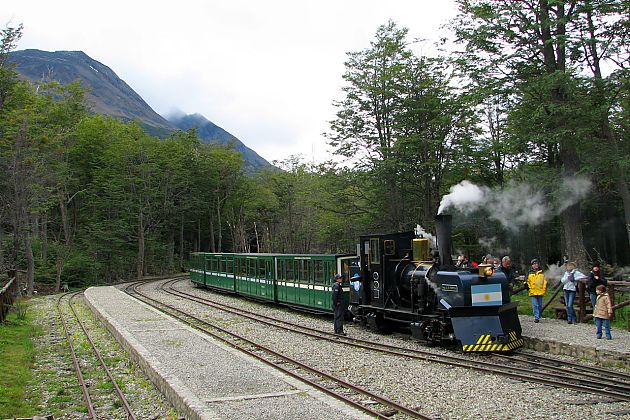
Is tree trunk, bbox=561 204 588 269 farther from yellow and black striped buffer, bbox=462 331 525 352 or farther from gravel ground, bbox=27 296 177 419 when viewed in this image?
gravel ground, bbox=27 296 177 419

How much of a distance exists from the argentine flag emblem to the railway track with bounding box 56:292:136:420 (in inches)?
277

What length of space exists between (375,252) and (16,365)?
8564 millimetres

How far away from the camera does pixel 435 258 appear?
12.3 m

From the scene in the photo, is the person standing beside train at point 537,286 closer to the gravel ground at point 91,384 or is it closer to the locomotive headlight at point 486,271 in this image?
the locomotive headlight at point 486,271

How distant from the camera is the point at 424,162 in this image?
78.5ft

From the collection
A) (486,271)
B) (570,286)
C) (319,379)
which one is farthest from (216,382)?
(570,286)

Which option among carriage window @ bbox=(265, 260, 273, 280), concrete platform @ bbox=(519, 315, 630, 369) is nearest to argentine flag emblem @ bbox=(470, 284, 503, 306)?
concrete platform @ bbox=(519, 315, 630, 369)

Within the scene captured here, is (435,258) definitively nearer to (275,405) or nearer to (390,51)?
(275,405)

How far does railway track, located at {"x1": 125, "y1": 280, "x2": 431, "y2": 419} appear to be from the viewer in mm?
7344

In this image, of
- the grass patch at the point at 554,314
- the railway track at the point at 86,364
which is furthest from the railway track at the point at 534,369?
the railway track at the point at 86,364

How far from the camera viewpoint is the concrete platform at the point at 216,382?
713cm

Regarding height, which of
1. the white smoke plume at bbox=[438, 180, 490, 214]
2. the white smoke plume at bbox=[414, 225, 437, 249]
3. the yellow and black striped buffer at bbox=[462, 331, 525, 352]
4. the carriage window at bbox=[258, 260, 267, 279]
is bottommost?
the yellow and black striped buffer at bbox=[462, 331, 525, 352]

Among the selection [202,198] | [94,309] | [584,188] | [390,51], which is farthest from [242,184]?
[584,188]

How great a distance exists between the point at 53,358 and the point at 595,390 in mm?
11278
